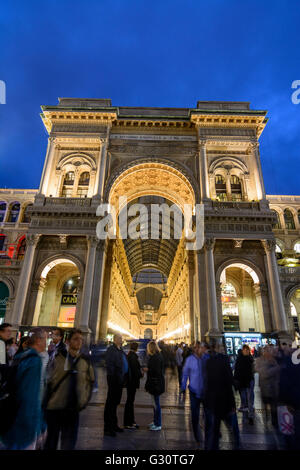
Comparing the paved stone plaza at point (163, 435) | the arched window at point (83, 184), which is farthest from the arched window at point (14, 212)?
the paved stone plaza at point (163, 435)

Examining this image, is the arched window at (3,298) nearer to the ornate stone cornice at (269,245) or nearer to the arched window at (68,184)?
the arched window at (68,184)

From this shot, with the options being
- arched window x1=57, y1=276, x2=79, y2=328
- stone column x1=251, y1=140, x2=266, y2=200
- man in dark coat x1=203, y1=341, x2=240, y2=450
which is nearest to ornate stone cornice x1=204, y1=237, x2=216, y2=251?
stone column x1=251, y1=140, x2=266, y2=200

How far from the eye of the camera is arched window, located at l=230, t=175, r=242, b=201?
2595cm

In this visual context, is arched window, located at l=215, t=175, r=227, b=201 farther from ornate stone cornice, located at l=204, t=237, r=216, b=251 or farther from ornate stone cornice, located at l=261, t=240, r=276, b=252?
ornate stone cornice, located at l=261, t=240, r=276, b=252

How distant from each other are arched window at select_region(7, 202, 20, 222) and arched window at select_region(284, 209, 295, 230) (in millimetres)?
32562

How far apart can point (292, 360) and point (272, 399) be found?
1.81 m

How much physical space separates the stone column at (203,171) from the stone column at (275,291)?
6639 mm

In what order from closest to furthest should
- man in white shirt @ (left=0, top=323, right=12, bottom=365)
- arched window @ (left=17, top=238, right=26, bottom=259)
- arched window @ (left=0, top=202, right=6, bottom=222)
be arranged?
man in white shirt @ (left=0, top=323, right=12, bottom=365)
arched window @ (left=17, top=238, right=26, bottom=259)
arched window @ (left=0, top=202, right=6, bottom=222)

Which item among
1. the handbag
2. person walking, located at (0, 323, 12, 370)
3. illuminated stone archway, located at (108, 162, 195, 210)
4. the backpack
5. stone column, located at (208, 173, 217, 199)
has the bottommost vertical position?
the handbag

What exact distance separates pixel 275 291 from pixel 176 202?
A: 14.4 meters

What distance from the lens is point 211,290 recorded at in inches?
832

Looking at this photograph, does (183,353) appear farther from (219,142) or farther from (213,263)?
(219,142)

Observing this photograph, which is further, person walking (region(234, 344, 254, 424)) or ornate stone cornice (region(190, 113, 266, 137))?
ornate stone cornice (region(190, 113, 266, 137))

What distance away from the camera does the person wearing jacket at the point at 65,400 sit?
3385 mm
